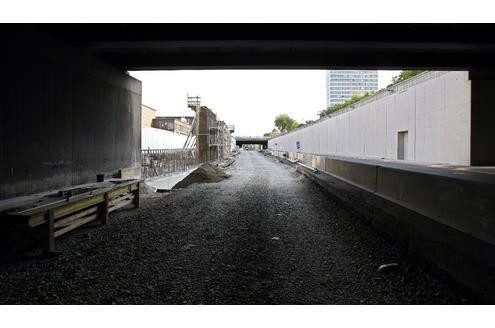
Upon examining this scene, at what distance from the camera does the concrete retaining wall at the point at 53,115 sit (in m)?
6.93

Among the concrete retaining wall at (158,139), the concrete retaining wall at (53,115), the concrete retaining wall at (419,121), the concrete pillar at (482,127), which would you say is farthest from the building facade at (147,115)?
the concrete pillar at (482,127)

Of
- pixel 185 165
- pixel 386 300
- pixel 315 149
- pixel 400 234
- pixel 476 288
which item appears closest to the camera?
pixel 476 288

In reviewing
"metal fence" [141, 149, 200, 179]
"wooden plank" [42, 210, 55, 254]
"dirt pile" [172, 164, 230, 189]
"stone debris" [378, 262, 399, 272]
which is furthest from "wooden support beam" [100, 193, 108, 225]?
"dirt pile" [172, 164, 230, 189]

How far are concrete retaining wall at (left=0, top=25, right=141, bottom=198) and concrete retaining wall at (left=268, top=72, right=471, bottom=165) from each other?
59.4 feet

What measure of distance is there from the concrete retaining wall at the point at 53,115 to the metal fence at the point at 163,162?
618 cm

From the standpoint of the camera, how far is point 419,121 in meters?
22.7

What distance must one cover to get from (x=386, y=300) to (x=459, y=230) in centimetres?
175

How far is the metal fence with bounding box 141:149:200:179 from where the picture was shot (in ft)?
61.1

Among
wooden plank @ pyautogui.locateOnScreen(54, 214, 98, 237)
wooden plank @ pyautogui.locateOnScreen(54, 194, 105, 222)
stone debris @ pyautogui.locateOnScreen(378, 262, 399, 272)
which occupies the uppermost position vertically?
wooden plank @ pyautogui.locateOnScreen(54, 194, 105, 222)

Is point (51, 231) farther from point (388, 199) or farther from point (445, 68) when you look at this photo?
point (445, 68)

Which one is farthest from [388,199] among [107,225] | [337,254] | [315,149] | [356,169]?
[315,149]

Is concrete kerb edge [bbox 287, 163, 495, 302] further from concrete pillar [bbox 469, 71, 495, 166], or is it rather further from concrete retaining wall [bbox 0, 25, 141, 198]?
concrete pillar [bbox 469, 71, 495, 166]

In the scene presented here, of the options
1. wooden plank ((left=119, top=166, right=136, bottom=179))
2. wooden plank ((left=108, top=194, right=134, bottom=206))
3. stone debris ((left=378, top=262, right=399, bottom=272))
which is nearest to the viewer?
stone debris ((left=378, top=262, right=399, bottom=272))

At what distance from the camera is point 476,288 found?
143 inches
